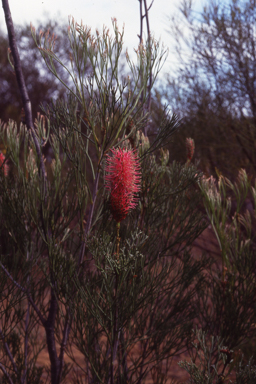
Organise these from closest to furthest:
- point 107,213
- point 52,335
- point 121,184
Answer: point 121,184, point 107,213, point 52,335

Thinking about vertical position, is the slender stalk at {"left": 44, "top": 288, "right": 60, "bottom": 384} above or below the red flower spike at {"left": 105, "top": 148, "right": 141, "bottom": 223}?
below

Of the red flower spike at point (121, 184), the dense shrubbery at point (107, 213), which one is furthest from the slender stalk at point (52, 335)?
the red flower spike at point (121, 184)

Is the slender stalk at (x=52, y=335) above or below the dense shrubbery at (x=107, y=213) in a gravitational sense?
below

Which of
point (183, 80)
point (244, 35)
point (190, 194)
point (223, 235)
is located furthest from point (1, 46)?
point (223, 235)

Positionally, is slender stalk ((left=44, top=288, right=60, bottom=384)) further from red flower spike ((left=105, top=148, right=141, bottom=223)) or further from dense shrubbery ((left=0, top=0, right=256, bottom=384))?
red flower spike ((left=105, top=148, right=141, bottom=223))

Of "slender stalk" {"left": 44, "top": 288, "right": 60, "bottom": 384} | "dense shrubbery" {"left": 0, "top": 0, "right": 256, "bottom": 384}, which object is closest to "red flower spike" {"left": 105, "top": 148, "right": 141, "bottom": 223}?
"dense shrubbery" {"left": 0, "top": 0, "right": 256, "bottom": 384}

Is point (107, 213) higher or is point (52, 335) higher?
point (107, 213)

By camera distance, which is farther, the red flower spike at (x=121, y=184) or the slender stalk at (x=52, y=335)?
the slender stalk at (x=52, y=335)

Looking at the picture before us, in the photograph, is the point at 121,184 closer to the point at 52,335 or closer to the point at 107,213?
the point at 107,213

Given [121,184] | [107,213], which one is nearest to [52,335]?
[107,213]

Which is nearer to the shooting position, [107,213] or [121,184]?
[121,184]

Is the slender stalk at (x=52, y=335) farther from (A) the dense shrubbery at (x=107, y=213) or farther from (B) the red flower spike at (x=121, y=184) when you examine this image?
(B) the red flower spike at (x=121, y=184)

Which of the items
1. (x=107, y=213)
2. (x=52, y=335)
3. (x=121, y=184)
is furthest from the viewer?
(x=52, y=335)

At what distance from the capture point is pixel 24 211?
1.30 meters
